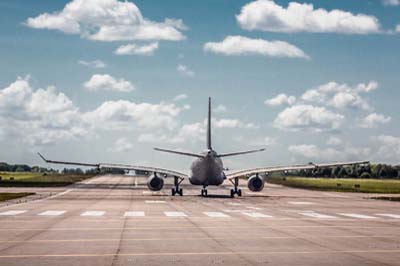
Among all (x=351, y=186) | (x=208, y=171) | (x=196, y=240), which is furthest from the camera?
(x=351, y=186)

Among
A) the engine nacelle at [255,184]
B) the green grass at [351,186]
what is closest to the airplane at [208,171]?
the engine nacelle at [255,184]

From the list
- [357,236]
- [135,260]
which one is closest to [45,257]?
[135,260]

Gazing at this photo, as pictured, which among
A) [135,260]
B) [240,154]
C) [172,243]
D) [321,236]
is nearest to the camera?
[135,260]

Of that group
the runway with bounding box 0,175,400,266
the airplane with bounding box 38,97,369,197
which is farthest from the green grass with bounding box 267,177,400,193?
the runway with bounding box 0,175,400,266

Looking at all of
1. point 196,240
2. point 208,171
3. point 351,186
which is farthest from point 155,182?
point 351,186

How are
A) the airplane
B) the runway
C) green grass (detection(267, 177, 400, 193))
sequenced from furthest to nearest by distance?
green grass (detection(267, 177, 400, 193))
the airplane
the runway

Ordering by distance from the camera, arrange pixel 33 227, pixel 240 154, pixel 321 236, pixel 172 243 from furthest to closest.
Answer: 1. pixel 240 154
2. pixel 33 227
3. pixel 321 236
4. pixel 172 243

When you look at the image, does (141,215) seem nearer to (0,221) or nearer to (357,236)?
(0,221)

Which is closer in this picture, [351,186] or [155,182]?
[155,182]

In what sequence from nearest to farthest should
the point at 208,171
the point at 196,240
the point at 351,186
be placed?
the point at 196,240 → the point at 208,171 → the point at 351,186

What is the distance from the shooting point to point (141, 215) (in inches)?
1601

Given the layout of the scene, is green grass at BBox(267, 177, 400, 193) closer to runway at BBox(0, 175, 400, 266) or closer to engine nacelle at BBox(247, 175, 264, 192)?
engine nacelle at BBox(247, 175, 264, 192)

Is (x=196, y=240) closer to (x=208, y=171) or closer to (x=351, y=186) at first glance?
(x=208, y=171)

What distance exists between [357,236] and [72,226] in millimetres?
12961
